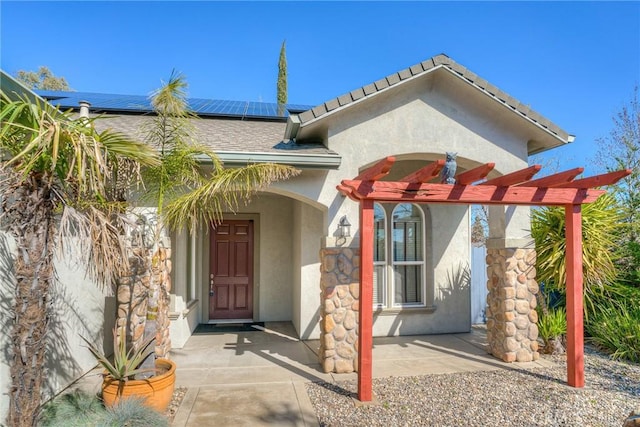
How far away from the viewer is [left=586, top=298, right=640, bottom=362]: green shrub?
6.35 meters

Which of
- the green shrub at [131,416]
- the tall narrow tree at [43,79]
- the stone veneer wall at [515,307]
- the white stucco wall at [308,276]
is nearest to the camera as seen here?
the green shrub at [131,416]

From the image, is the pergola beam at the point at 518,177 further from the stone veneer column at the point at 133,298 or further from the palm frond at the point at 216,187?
the stone veneer column at the point at 133,298

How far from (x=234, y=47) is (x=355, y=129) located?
22.3 ft

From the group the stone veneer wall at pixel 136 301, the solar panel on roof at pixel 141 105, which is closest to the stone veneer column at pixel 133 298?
the stone veneer wall at pixel 136 301

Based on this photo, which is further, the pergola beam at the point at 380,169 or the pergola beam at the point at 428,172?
the pergola beam at the point at 428,172

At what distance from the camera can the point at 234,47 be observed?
34.9ft

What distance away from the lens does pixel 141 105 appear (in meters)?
9.48

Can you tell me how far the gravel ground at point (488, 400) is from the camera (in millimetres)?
4137

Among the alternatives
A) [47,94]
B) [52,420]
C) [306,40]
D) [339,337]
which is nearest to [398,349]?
[339,337]

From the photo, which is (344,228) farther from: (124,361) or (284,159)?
(124,361)

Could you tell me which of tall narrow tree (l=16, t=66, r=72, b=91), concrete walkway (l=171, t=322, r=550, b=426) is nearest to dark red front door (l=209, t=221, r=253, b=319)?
concrete walkway (l=171, t=322, r=550, b=426)

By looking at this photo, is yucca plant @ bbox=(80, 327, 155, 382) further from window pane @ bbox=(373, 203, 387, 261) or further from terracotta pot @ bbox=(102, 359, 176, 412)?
window pane @ bbox=(373, 203, 387, 261)

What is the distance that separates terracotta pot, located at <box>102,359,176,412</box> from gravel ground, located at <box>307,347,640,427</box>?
1.86 m

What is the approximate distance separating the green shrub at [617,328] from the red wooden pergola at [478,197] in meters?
2.14
